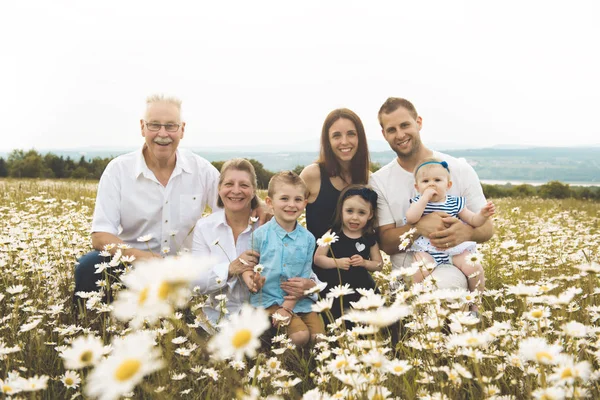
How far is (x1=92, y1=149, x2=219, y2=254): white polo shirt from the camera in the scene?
15.2 feet

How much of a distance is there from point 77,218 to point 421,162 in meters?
4.68

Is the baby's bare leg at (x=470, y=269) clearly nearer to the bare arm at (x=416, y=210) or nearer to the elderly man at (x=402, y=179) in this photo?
the elderly man at (x=402, y=179)

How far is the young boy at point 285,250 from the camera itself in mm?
3980

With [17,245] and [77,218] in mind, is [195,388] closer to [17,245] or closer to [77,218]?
[17,245]

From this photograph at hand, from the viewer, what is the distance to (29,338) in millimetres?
3287

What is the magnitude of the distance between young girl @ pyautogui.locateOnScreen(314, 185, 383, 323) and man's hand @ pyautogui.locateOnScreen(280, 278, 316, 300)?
388 millimetres

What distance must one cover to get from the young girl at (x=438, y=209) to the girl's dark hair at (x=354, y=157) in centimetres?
60

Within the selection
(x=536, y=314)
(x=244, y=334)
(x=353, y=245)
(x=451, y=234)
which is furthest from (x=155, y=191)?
(x=244, y=334)

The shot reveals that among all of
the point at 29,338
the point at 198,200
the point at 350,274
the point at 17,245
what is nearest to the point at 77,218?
the point at 17,245

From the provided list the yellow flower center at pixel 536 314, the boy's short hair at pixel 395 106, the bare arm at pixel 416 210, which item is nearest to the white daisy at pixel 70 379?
the yellow flower center at pixel 536 314

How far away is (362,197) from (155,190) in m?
1.95

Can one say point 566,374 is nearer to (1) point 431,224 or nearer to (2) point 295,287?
(2) point 295,287

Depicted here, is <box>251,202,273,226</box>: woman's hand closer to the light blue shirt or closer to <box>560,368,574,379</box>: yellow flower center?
the light blue shirt

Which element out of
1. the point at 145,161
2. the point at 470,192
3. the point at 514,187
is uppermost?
the point at 145,161
